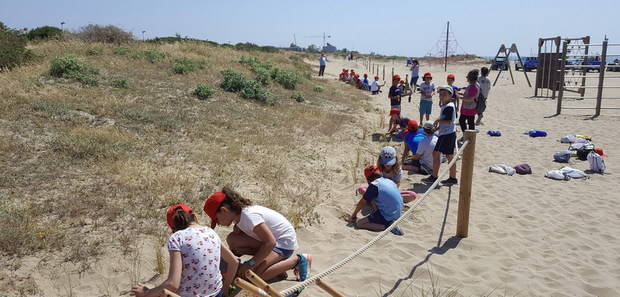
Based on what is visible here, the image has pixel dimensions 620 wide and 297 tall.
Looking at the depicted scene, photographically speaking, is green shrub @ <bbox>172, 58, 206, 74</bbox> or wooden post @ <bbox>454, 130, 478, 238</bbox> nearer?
wooden post @ <bbox>454, 130, 478, 238</bbox>

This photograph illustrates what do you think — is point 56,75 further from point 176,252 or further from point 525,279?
point 525,279

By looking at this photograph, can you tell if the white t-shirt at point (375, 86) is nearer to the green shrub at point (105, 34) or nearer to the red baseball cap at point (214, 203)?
the green shrub at point (105, 34)

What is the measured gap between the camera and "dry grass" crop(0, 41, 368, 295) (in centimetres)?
461

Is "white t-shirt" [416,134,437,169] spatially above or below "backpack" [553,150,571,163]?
above

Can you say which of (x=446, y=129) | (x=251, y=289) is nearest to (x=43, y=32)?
(x=446, y=129)

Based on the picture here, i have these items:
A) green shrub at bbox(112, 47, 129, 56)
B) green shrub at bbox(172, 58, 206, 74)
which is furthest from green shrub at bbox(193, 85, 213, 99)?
green shrub at bbox(112, 47, 129, 56)

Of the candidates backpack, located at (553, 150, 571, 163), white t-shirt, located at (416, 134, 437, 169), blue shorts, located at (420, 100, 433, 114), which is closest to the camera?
white t-shirt, located at (416, 134, 437, 169)

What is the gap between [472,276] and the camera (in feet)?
13.8

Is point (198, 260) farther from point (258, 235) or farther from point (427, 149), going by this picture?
point (427, 149)

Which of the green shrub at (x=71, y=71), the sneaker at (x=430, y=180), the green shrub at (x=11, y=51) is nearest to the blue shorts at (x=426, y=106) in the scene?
the sneaker at (x=430, y=180)

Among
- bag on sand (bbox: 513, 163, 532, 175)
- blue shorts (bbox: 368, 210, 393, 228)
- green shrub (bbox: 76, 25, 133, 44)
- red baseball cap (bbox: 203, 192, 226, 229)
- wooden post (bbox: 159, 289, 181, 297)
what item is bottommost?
blue shorts (bbox: 368, 210, 393, 228)

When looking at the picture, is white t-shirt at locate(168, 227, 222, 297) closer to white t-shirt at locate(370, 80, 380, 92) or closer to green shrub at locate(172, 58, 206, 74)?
green shrub at locate(172, 58, 206, 74)

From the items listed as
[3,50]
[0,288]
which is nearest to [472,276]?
[0,288]

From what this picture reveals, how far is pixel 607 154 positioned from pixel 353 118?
5.69m
